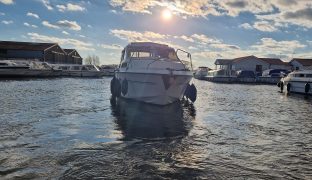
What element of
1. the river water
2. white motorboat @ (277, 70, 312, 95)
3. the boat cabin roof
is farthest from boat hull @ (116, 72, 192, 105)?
white motorboat @ (277, 70, 312, 95)

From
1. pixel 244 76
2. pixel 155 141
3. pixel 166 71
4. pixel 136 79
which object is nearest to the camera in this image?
pixel 155 141

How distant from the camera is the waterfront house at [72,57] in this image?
9111 cm

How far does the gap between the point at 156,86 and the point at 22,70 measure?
35.7 m

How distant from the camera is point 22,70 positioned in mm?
47562

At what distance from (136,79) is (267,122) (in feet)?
23.0

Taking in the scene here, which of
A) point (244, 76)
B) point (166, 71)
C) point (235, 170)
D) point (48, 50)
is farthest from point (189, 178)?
point (48, 50)

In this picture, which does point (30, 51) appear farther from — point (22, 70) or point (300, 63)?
point (300, 63)

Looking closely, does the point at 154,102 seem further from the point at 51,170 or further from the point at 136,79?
the point at 51,170

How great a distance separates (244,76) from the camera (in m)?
62.7

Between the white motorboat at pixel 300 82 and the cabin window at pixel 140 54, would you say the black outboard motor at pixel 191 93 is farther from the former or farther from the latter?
the white motorboat at pixel 300 82

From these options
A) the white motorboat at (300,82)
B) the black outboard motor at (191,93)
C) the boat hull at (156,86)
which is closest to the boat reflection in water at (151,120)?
the boat hull at (156,86)

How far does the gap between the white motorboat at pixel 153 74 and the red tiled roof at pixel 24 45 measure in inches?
2312

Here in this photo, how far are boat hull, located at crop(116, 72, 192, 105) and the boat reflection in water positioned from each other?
1.22 ft

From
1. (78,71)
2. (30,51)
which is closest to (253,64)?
(78,71)
